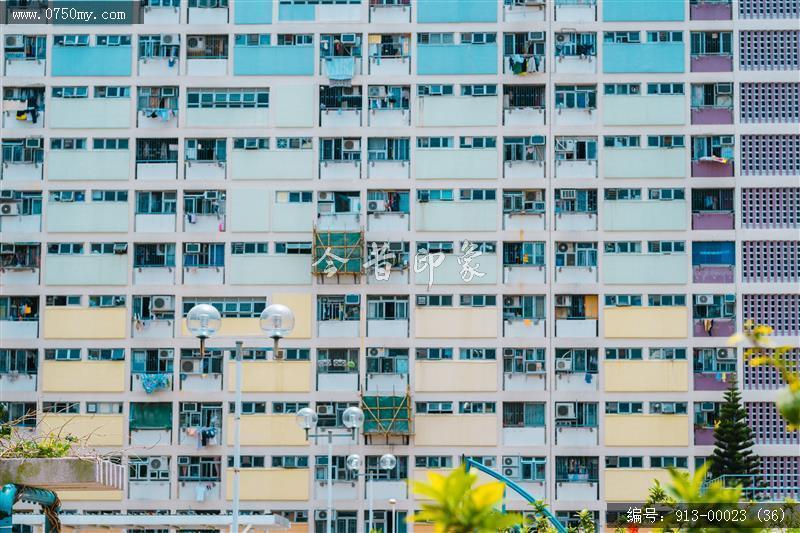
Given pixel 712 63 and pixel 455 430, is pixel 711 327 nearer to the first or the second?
pixel 712 63

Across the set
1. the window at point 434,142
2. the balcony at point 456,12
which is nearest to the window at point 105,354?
the window at point 434,142

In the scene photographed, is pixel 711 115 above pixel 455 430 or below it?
above

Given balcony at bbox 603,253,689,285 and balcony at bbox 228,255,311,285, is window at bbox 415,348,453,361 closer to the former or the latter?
balcony at bbox 228,255,311,285

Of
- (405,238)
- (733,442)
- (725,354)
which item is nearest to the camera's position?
(733,442)

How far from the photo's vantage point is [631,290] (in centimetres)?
5181

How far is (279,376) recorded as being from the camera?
5184 centimetres

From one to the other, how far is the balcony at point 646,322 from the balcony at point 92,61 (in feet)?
58.4

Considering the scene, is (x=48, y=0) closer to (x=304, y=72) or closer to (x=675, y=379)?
(x=304, y=72)

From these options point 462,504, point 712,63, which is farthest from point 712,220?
point 462,504

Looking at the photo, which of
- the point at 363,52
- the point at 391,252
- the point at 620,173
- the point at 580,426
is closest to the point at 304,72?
the point at 363,52

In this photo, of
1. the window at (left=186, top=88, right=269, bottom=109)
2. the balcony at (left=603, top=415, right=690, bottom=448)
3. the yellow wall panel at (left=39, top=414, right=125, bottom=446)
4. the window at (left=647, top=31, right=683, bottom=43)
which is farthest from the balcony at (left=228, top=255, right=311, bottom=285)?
the window at (left=647, top=31, right=683, bottom=43)

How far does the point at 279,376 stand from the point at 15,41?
14394 millimetres

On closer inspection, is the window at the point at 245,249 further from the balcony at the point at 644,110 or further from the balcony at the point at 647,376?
the balcony at the point at 644,110

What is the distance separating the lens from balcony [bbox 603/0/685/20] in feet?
172
